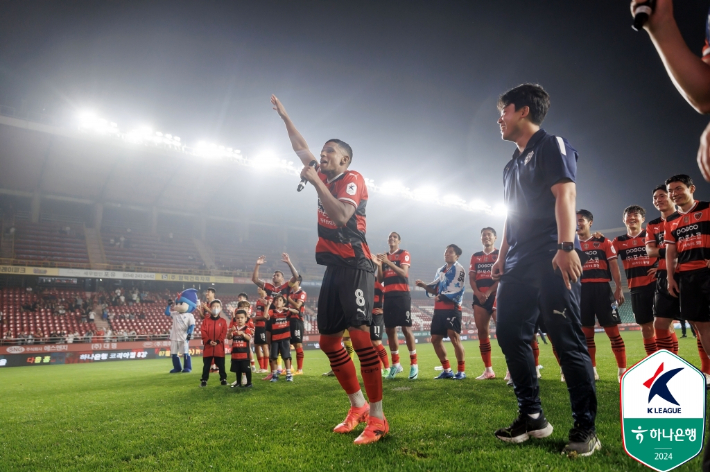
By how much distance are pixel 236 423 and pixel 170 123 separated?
101 feet

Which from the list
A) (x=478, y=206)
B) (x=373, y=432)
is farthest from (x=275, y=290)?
(x=478, y=206)

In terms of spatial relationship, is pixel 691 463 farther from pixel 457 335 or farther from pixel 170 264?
pixel 170 264

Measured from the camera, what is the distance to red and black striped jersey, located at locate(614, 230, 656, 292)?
5848 millimetres

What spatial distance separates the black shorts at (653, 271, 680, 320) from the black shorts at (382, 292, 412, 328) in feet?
Result: 12.3

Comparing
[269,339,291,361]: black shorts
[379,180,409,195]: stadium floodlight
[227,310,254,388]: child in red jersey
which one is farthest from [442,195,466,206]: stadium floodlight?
[227,310,254,388]: child in red jersey

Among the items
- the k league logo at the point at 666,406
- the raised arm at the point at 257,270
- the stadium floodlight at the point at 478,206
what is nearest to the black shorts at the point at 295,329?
the raised arm at the point at 257,270

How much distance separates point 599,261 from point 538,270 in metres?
4.20

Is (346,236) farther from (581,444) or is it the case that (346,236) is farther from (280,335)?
(280,335)

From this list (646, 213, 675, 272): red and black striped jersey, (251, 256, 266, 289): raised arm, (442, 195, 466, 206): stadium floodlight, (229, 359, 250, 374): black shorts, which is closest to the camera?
(646, 213, 675, 272): red and black striped jersey

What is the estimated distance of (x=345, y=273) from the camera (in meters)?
3.29

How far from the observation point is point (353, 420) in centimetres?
328

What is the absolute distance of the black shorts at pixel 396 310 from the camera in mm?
7559

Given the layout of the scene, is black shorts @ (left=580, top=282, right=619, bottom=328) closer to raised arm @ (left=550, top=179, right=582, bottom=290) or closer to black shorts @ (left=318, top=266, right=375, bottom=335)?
raised arm @ (left=550, top=179, right=582, bottom=290)

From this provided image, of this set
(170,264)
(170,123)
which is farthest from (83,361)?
(170,123)
